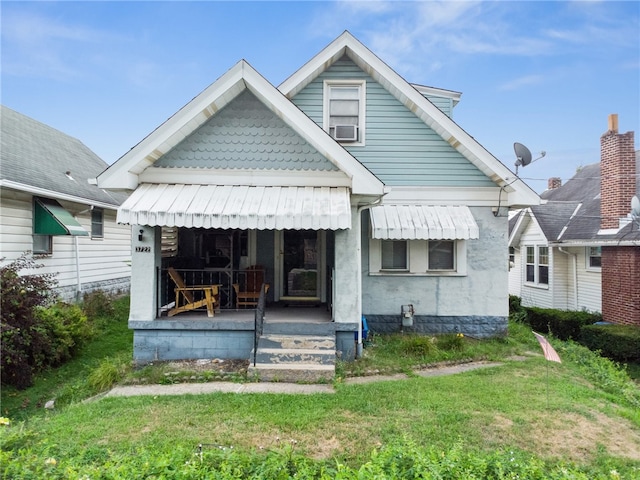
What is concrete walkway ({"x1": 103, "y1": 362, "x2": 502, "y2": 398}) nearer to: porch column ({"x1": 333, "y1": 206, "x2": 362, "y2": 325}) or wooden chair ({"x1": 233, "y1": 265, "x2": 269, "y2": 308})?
porch column ({"x1": 333, "y1": 206, "x2": 362, "y2": 325})

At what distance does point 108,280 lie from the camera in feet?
51.5

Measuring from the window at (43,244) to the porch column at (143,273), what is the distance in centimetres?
604

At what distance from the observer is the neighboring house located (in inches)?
429

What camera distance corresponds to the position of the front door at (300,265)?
35.5ft

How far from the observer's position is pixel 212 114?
804 centimetres

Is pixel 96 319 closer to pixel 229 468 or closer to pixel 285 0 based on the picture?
pixel 229 468

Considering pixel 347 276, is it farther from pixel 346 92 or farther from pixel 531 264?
pixel 531 264

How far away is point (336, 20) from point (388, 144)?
7.17 m

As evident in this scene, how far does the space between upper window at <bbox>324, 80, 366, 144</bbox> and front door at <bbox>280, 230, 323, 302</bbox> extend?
284 centimetres

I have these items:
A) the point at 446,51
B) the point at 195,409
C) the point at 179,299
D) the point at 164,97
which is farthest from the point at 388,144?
the point at 164,97

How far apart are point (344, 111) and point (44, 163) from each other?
1062 centimetres

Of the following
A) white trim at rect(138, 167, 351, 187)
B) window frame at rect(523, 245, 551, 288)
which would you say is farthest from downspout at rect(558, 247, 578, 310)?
white trim at rect(138, 167, 351, 187)

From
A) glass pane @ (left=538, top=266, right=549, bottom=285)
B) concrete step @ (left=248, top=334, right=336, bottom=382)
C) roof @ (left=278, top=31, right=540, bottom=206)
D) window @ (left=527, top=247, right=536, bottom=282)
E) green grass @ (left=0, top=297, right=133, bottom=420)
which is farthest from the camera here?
window @ (left=527, top=247, right=536, bottom=282)

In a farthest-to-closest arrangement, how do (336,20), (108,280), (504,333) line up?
(108,280), (336,20), (504,333)
